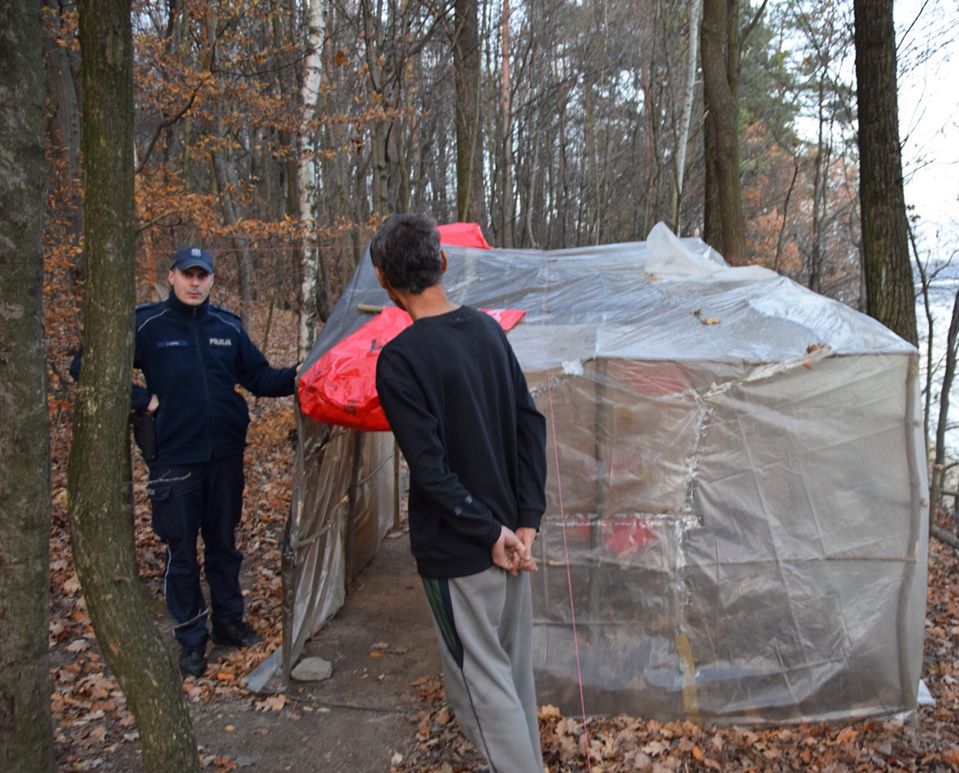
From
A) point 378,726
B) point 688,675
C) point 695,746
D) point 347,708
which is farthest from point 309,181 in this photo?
point 695,746

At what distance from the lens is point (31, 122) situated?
2.42 metres

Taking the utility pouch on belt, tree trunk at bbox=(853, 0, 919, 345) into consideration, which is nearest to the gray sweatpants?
the utility pouch on belt

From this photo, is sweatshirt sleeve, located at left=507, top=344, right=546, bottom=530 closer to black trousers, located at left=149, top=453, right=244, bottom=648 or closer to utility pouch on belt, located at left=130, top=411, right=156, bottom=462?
black trousers, located at left=149, top=453, right=244, bottom=648

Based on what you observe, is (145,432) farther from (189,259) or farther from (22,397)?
(22,397)

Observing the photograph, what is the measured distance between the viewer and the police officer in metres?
4.02

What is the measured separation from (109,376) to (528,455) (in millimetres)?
1432

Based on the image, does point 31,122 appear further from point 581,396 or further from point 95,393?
point 581,396

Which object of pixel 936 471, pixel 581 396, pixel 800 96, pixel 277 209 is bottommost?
pixel 936 471

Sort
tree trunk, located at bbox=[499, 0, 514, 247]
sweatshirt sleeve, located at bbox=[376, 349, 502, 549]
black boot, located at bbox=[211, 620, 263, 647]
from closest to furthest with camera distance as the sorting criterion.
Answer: sweatshirt sleeve, located at bbox=[376, 349, 502, 549] → black boot, located at bbox=[211, 620, 263, 647] → tree trunk, located at bbox=[499, 0, 514, 247]

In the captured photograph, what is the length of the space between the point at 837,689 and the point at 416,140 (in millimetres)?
15646

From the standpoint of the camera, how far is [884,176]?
564 cm

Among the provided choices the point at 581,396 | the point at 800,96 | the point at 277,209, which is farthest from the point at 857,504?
the point at 800,96

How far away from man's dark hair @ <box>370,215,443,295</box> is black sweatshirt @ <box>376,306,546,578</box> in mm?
140

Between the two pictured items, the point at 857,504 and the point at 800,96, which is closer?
the point at 857,504
